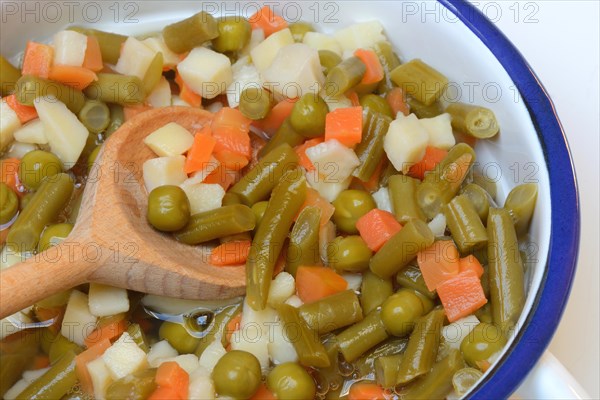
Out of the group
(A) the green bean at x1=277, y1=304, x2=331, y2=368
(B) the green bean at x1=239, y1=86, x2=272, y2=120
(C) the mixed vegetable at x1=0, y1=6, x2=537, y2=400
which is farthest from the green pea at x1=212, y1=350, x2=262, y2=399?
(B) the green bean at x1=239, y1=86, x2=272, y2=120

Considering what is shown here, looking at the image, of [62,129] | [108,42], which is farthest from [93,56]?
[62,129]

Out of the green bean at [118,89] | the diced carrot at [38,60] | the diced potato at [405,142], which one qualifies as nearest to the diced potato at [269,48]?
the green bean at [118,89]

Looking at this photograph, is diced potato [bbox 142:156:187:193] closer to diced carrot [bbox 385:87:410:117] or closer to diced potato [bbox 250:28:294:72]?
diced potato [bbox 250:28:294:72]

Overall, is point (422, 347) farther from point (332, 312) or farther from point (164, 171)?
point (164, 171)

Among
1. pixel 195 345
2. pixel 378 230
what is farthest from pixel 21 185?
pixel 378 230

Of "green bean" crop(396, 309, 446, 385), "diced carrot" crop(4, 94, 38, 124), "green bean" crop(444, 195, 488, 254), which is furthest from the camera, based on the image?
"diced carrot" crop(4, 94, 38, 124)

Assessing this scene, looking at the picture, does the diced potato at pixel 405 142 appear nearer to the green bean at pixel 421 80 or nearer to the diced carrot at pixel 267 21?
the green bean at pixel 421 80
